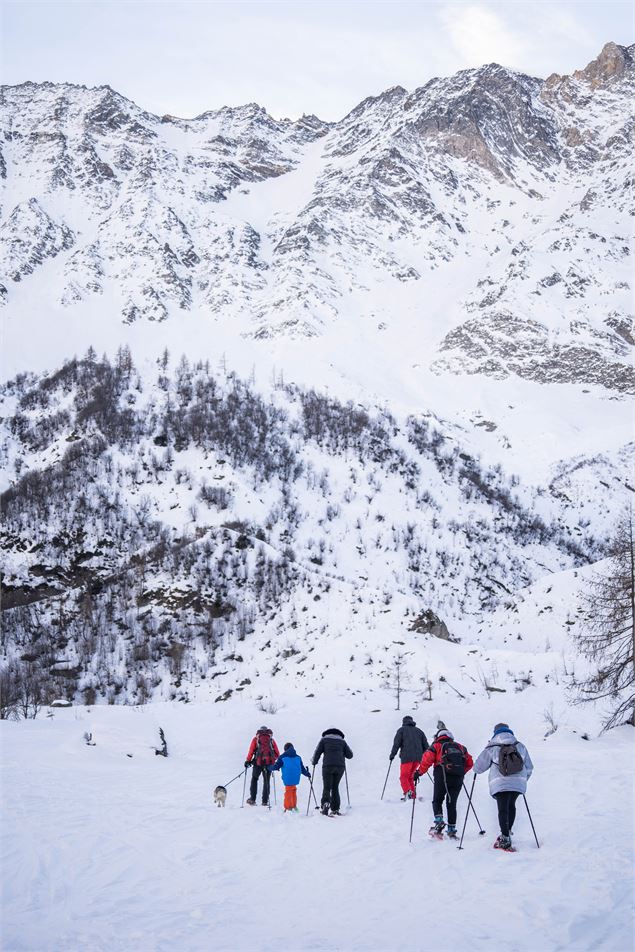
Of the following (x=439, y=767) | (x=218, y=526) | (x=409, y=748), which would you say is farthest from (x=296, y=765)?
(x=218, y=526)

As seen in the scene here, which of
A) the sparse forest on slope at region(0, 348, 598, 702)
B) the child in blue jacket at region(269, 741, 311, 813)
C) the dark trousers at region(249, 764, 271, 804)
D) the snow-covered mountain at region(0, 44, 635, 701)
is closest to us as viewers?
the child in blue jacket at region(269, 741, 311, 813)

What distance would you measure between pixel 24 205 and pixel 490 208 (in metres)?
118

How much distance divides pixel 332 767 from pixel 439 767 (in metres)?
2.60

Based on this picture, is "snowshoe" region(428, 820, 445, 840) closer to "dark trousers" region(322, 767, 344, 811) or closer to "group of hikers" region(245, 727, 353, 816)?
"group of hikers" region(245, 727, 353, 816)

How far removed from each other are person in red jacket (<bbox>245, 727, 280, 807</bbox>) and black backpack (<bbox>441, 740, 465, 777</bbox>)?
406cm

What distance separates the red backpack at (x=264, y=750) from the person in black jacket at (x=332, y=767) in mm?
1347

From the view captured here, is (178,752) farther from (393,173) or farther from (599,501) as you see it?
(393,173)

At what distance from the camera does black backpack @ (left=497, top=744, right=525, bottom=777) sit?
25.6ft

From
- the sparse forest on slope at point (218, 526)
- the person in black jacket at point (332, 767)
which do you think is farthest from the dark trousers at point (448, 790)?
the sparse forest on slope at point (218, 526)

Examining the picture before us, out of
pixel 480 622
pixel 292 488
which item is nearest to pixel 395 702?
pixel 480 622

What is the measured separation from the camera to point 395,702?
22.6m

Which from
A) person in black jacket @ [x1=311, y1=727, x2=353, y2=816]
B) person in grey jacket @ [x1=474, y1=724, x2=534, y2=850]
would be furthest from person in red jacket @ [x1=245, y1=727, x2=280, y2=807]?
person in grey jacket @ [x1=474, y1=724, x2=534, y2=850]

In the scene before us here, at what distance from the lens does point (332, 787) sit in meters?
10.7

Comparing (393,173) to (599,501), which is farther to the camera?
(393,173)
